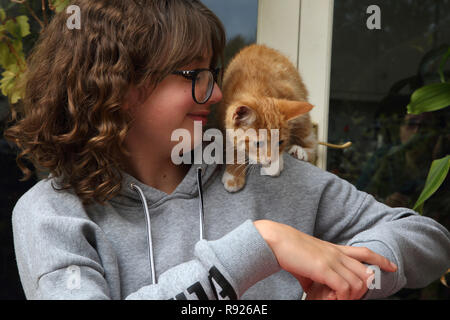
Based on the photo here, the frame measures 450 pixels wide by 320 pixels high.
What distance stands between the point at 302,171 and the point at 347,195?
0.12 m

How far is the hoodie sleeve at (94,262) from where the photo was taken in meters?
0.60

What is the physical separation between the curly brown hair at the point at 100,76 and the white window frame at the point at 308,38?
40 cm

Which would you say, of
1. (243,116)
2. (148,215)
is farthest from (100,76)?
(243,116)

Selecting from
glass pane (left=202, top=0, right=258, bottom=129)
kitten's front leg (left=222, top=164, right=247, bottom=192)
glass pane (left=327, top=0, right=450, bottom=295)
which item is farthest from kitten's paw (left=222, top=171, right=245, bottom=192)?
glass pane (left=327, top=0, right=450, bottom=295)

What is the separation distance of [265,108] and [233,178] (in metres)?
0.25

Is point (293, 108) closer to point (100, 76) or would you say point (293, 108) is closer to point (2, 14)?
point (100, 76)

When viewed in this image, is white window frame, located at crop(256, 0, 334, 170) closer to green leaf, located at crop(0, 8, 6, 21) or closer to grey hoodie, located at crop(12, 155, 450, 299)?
grey hoodie, located at crop(12, 155, 450, 299)

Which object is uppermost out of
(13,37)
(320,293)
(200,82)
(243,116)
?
(13,37)

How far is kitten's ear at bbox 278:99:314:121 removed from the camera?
3.37ft

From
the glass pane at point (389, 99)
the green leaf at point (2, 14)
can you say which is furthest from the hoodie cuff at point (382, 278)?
the green leaf at point (2, 14)

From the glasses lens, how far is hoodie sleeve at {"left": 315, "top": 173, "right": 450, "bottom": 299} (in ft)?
1.15

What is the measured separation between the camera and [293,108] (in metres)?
1.04

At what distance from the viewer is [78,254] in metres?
0.69

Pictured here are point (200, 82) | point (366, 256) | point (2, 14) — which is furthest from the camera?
point (2, 14)
